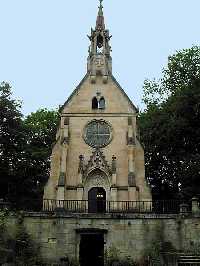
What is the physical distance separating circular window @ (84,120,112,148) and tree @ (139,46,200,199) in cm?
731

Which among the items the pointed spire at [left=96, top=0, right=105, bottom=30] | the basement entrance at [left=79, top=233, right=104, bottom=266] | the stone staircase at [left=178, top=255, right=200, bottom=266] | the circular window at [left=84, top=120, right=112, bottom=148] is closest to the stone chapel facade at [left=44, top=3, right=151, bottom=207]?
the circular window at [left=84, top=120, right=112, bottom=148]

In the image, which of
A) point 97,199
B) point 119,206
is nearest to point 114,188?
point 119,206

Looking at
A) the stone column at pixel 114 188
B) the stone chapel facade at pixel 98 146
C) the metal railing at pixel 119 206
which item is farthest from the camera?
the stone chapel facade at pixel 98 146

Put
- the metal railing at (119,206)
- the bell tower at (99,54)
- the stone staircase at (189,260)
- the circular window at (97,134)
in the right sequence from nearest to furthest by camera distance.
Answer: the stone staircase at (189,260) → the metal railing at (119,206) → the circular window at (97,134) → the bell tower at (99,54)

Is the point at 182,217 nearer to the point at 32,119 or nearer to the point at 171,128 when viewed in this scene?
the point at 171,128

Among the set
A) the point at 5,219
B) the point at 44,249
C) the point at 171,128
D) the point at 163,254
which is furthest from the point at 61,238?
the point at 171,128

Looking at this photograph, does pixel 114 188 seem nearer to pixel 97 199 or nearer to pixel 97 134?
pixel 97 199

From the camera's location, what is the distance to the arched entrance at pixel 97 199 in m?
35.2

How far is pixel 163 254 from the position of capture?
2439cm

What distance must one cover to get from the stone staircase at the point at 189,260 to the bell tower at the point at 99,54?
20571 mm

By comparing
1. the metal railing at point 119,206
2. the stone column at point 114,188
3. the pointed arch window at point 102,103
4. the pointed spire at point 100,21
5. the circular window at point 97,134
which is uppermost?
the pointed spire at point 100,21

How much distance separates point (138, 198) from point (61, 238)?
10.2 meters

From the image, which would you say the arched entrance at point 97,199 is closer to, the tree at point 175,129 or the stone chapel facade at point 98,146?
the stone chapel facade at point 98,146

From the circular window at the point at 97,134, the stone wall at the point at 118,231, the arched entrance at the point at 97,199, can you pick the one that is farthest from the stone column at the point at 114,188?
the stone wall at the point at 118,231
